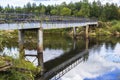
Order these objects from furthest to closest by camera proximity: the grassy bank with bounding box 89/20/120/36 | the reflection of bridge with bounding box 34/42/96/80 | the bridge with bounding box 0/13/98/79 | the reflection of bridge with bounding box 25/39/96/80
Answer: the grassy bank with bounding box 89/20/120/36 < the bridge with bounding box 0/13/98/79 < the reflection of bridge with bounding box 25/39/96/80 < the reflection of bridge with bounding box 34/42/96/80

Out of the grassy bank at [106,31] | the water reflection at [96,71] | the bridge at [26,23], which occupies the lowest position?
the grassy bank at [106,31]

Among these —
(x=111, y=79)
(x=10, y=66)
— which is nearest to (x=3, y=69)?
(x=10, y=66)

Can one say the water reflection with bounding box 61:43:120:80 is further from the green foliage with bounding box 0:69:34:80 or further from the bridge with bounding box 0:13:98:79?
the green foliage with bounding box 0:69:34:80

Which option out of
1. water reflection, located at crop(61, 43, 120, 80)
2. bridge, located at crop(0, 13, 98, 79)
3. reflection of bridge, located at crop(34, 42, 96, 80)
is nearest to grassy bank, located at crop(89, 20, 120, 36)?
bridge, located at crop(0, 13, 98, 79)

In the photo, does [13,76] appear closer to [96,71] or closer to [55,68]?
[55,68]

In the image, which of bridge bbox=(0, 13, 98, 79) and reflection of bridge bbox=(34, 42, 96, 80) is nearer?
reflection of bridge bbox=(34, 42, 96, 80)

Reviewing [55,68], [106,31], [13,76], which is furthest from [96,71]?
[106,31]

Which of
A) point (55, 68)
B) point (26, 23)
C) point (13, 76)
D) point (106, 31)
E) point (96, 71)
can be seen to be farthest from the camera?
point (106, 31)

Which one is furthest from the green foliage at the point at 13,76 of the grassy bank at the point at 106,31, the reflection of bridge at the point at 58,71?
the grassy bank at the point at 106,31

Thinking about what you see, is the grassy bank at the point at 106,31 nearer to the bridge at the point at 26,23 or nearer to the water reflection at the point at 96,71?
the bridge at the point at 26,23

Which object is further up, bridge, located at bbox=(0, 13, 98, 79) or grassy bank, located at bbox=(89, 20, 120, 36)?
bridge, located at bbox=(0, 13, 98, 79)

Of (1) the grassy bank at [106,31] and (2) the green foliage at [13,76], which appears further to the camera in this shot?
(1) the grassy bank at [106,31]

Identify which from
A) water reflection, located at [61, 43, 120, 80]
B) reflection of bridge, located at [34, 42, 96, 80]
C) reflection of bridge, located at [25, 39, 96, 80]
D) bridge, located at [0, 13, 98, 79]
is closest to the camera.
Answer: reflection of bridge, located at [34, 42, 96, 80]

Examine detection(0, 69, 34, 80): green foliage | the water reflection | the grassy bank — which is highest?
detection(0, 69, 34, 80): green foliage
